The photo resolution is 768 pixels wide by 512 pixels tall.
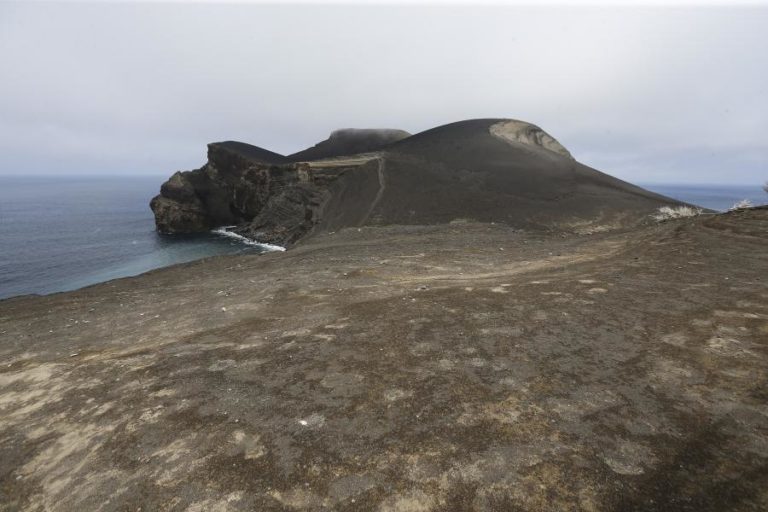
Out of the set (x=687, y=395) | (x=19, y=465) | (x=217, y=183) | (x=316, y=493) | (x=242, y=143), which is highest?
(x=242, y=143)

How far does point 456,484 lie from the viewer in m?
3.83

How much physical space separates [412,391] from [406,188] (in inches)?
1328

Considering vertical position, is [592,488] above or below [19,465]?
above

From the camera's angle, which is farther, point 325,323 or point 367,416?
point 325,323

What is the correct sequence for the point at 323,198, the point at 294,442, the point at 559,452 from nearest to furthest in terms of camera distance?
the point at 559,452, the point at 294,442, the point at 323,198

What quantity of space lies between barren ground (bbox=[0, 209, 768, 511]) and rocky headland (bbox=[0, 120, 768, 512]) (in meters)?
0.03

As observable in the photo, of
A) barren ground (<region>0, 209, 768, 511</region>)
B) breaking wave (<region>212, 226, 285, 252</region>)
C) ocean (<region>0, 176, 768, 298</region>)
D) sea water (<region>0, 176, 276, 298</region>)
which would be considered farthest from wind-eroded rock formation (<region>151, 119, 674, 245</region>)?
barren ground (<region>0, 209, 768, 511</region>)

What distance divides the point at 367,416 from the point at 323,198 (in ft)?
147

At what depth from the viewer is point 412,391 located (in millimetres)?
5484

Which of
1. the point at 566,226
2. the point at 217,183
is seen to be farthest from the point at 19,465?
the point at 217,183

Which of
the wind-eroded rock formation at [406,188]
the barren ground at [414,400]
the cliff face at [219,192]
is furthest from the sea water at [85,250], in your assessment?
the barren ground at [414,400]

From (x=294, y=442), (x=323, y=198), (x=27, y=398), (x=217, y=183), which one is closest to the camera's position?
(x=294, y=442)

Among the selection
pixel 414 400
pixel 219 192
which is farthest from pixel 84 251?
pixel 414 400

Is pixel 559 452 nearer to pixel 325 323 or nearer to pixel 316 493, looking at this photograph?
pixel 316 493
